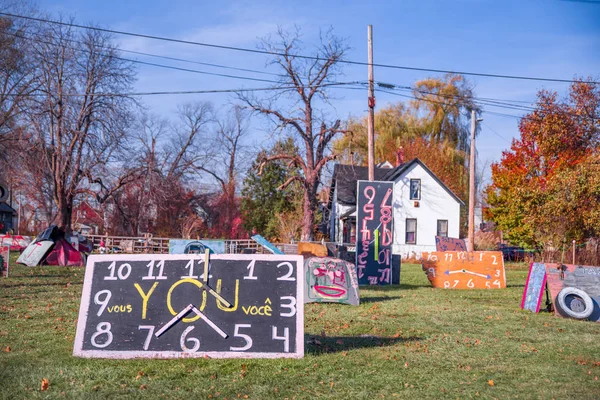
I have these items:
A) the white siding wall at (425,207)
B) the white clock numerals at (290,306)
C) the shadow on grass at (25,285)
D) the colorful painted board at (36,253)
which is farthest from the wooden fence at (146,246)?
the white clock numerals at (290,306)

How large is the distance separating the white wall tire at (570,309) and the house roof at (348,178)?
34.1 m

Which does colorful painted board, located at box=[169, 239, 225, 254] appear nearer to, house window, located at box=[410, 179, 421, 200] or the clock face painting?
house window, located at box=[410, 179, 421, 200]

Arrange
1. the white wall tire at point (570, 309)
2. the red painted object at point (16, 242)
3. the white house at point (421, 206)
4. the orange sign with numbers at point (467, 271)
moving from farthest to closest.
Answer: the white house at point (421, 206) < the red painted object at point (16, 242) < the orange sign with numbers at point (467, 271) < the white wall tire at point (570, 309)

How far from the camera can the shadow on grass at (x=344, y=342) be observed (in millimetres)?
7852

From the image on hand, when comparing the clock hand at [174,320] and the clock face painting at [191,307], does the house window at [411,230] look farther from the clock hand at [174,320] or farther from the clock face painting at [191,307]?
the clock hand at [174,320]

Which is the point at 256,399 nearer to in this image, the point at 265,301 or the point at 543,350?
the point at 265,301

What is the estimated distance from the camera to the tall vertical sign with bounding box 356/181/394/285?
773 inches

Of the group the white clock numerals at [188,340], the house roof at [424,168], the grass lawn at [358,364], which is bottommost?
the grass lawn at [358,364]

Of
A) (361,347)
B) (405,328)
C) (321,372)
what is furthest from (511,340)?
(321,372)

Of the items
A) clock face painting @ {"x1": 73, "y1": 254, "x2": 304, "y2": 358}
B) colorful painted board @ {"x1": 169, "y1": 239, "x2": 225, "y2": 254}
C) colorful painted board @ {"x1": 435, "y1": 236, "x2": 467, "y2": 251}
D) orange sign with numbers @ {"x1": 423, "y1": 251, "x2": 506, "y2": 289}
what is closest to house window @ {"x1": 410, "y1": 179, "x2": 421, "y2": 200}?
colorful painted board @ {"x1": 435, "y1": 236, "x2": 467, "y2": 251}

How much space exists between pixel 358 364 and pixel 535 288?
748cm

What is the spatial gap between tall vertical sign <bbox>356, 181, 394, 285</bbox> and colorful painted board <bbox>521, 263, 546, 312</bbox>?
6.67 metres

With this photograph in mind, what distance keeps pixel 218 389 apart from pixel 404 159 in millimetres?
46605

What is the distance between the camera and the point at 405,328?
9977 mm
